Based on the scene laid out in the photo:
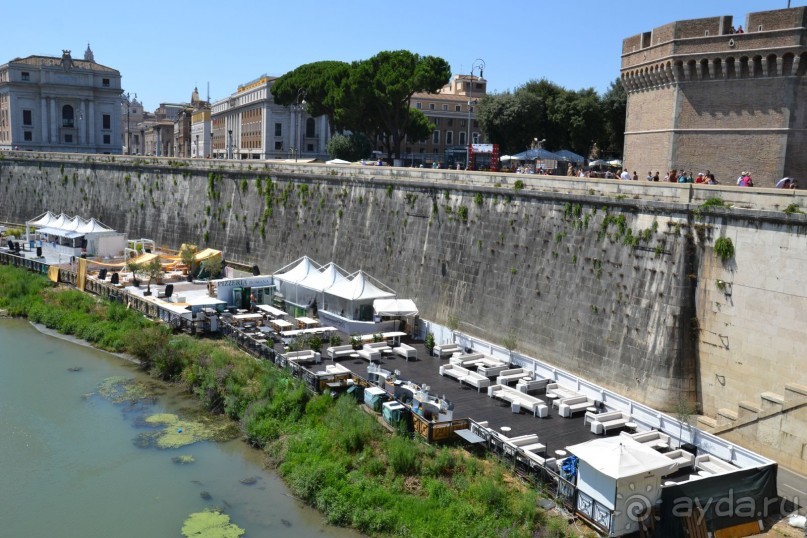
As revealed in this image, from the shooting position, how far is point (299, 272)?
80.7ft

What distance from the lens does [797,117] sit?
19891 millimetres

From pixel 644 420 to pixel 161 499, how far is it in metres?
9.65

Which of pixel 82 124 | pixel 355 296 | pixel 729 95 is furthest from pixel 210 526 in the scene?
pixel 82 124

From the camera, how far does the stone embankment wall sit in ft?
51.8

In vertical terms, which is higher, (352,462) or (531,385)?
(531,385)

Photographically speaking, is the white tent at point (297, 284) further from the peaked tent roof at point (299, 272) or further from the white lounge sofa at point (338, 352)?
the white lounge sofa at point (338, 352)

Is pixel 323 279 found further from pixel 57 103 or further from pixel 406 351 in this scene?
pixel 57 103

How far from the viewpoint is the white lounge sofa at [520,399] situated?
15453 millimetres

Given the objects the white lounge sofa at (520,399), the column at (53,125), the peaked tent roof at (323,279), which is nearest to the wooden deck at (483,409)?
the white lounge sofa at (520,399)

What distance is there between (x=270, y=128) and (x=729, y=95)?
43031mm

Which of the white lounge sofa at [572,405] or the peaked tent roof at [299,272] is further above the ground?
the peaked tent roof at [299,272]

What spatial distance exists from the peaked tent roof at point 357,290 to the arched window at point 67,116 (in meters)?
47.8

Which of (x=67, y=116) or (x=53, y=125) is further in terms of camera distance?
(x=67, y=116)

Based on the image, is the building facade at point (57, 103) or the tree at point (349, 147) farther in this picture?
the building facade at point (57, 103)
